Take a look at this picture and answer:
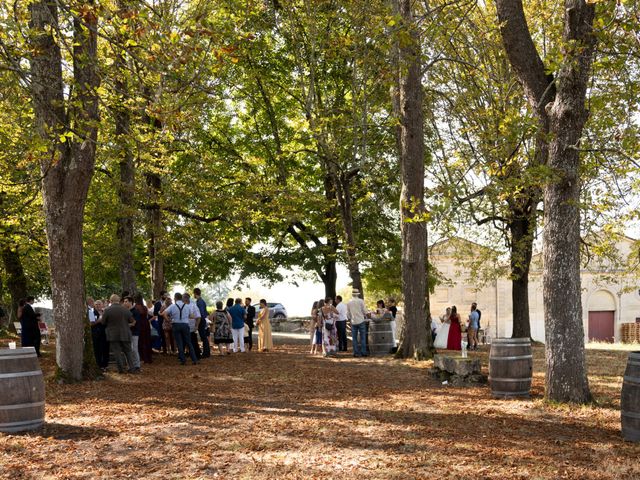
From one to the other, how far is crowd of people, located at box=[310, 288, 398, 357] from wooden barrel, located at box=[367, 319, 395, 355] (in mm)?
176

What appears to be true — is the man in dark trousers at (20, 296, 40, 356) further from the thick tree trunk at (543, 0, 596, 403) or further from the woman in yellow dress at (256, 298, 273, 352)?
the thick tree trunk at (543, 0, 596, 403)

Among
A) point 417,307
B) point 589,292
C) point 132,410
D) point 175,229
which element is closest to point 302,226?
point 175,229

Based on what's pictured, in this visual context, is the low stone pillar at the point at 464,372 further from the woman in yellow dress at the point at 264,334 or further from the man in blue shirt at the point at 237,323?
the woman in yellow dress at the point at 264,334

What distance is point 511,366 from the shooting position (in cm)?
1161

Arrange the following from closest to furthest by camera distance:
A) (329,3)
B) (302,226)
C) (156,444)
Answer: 1. (156,444)
2. (329,3)
3. (302,226)

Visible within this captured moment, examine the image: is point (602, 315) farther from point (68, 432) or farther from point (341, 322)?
point (68, 432)

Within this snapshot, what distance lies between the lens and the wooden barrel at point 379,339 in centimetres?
2152

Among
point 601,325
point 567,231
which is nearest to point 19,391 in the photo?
point 567,231

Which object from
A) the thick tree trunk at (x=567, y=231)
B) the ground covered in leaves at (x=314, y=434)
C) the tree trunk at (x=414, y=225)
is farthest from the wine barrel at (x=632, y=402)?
the tree trunk at (x=414, y=225)

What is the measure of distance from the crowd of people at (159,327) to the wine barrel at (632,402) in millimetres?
10532

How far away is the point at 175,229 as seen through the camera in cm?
2400

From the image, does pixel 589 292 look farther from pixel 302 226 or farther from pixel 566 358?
pixel 566 358

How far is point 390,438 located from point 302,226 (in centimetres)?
2462

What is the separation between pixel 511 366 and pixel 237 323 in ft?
39.7
